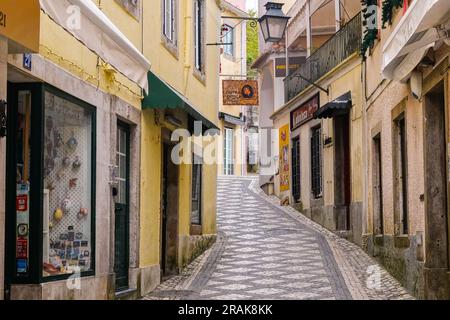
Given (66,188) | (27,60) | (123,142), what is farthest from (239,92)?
(27,60)

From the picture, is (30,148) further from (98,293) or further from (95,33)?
(98,293)

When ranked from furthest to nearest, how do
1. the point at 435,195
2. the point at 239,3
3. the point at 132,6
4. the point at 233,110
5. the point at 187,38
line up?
the point at 239,3 < the point at 233,110 < the point at 187,38 < the point at 132,6 < the point at 435,195

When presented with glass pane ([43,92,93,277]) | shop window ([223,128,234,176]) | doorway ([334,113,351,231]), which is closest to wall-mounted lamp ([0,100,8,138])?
glass pane ([43,92,93,277])

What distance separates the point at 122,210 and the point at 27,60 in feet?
12.2

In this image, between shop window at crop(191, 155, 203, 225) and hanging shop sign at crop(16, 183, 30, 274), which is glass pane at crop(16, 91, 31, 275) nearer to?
hanging shop sign at crop(16, 183, 30, 274)

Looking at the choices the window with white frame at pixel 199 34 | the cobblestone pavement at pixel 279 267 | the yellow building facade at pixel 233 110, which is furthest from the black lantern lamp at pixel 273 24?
the yellow building facade at pixel 233 110

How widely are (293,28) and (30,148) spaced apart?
16399 millimetres

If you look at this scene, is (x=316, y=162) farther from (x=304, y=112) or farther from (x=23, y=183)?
(x=23, y=183)

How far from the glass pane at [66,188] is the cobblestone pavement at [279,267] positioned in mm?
2538

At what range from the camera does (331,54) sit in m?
17.8

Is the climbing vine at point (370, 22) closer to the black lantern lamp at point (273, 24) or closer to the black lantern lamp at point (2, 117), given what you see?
the black lantern lamp at point (273, 24)

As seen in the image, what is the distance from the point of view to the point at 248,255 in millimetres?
14500

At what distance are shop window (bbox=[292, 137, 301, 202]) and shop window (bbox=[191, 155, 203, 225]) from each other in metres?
5.75
